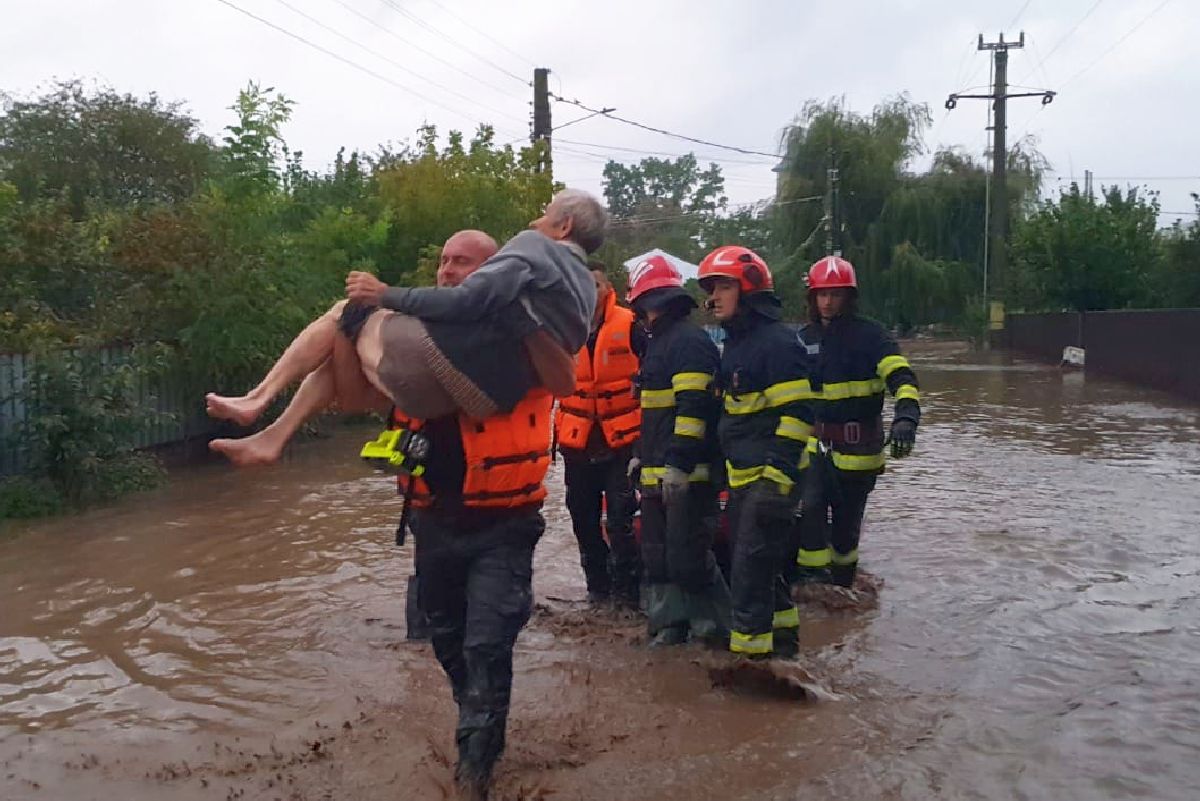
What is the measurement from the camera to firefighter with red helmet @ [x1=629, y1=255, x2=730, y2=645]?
217 inches

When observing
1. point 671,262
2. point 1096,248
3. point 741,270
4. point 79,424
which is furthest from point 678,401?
point 1096,248

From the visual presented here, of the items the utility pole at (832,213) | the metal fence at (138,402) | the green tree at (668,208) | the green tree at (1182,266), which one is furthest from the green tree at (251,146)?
Answer: the green tree at (668,208)

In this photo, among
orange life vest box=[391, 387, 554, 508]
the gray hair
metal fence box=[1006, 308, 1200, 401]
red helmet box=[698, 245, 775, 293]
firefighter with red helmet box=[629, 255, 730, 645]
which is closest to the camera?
orange life vest box=[391, 387, 554, 508]

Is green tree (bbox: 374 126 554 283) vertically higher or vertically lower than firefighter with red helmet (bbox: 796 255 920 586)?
higher

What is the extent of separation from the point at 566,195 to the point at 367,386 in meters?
1.05

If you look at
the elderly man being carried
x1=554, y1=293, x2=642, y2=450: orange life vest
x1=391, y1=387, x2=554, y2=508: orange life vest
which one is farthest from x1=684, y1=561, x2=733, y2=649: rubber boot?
the elderly man being carried

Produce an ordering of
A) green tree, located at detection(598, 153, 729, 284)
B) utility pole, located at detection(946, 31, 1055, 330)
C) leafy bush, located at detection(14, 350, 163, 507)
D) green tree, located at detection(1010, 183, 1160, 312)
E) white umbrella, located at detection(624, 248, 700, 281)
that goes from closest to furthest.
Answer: white umbrella, located at detection(624, 248, 700, 281) < leafy bush, located at detection(14, 350, 163, 507) < green tree, located at detection(1010, 183, 1160, 312) < utility pole, located at detection(946, 31, 1055, 330) < green tree, located at detection(598, 153, 729, 284)

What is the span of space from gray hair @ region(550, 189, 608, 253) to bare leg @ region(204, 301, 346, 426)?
36.5 inches

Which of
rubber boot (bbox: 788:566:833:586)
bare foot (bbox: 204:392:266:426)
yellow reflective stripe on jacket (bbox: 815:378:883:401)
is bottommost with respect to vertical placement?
rubber boot (bbox: 788:566:833:586)

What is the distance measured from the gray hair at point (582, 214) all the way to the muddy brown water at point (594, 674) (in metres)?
1.96

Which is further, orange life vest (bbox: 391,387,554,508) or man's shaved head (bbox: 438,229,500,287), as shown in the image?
man's shaved head (bbox: 438,229,500,287)

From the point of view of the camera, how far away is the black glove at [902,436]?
620 centimetres

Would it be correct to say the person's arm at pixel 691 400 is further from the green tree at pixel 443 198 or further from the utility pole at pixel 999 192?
the utility pole at pixel 999 192

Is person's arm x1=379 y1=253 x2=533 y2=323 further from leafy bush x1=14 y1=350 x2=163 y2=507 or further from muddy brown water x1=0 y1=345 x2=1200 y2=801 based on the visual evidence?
leafy bush x1=14 y1=350 x2=163 y2=507
